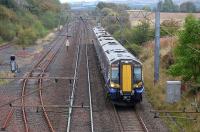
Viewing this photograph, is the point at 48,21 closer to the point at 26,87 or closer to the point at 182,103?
the point at 26,87

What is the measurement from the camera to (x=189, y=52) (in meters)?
24.3

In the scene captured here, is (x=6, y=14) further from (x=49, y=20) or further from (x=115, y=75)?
(x=115, y=75)

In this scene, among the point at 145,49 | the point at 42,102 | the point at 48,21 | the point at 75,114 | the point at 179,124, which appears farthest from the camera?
the point at 48,21

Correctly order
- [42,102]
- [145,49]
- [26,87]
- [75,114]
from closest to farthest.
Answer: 1. [75,114]
2. [42,102]
3. [26,87]
4. [145,49]

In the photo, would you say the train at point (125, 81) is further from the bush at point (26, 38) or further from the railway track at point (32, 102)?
the bush at point (26, 38)

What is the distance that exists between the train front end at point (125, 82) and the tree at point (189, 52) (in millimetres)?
2354

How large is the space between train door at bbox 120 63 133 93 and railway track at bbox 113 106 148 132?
4.02ft

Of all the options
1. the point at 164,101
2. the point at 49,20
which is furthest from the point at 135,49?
the point at 49,20

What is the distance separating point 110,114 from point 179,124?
3896 millimetres

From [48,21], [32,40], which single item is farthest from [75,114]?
[48,21]

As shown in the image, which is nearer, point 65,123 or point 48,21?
point 65,123

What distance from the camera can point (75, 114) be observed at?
77.6ft

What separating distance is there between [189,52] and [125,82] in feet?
12.4

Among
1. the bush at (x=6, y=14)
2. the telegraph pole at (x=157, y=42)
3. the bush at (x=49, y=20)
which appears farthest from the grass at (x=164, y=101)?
the bush at (x=49, y=20)
